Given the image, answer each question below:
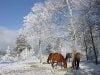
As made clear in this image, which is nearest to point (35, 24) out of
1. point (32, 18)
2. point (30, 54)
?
point (32, 18)

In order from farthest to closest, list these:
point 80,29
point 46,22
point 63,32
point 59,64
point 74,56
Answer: point 46,22, point 63,32, point 80,29, point 59,64, point 74,56

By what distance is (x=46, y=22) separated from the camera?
53.5 meters

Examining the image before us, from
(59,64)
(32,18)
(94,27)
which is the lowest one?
(59,64)

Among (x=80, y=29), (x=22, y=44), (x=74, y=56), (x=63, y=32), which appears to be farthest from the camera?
(x=22, y=44)

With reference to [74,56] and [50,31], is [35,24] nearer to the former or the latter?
[50,31]

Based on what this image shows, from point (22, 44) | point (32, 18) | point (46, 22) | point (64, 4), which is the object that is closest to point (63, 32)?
point (46, 22)

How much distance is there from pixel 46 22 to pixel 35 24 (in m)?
3.14

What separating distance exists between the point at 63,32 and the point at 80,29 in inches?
247

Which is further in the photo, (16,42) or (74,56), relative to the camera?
(16,42)

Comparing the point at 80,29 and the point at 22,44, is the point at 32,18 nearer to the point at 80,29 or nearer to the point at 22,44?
the point at 80,29

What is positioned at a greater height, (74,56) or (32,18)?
(32,18)

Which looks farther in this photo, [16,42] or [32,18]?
[16,42]

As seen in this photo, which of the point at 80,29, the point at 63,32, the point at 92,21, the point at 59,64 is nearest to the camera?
the point at 59,64

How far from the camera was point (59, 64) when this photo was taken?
29.9 meters
